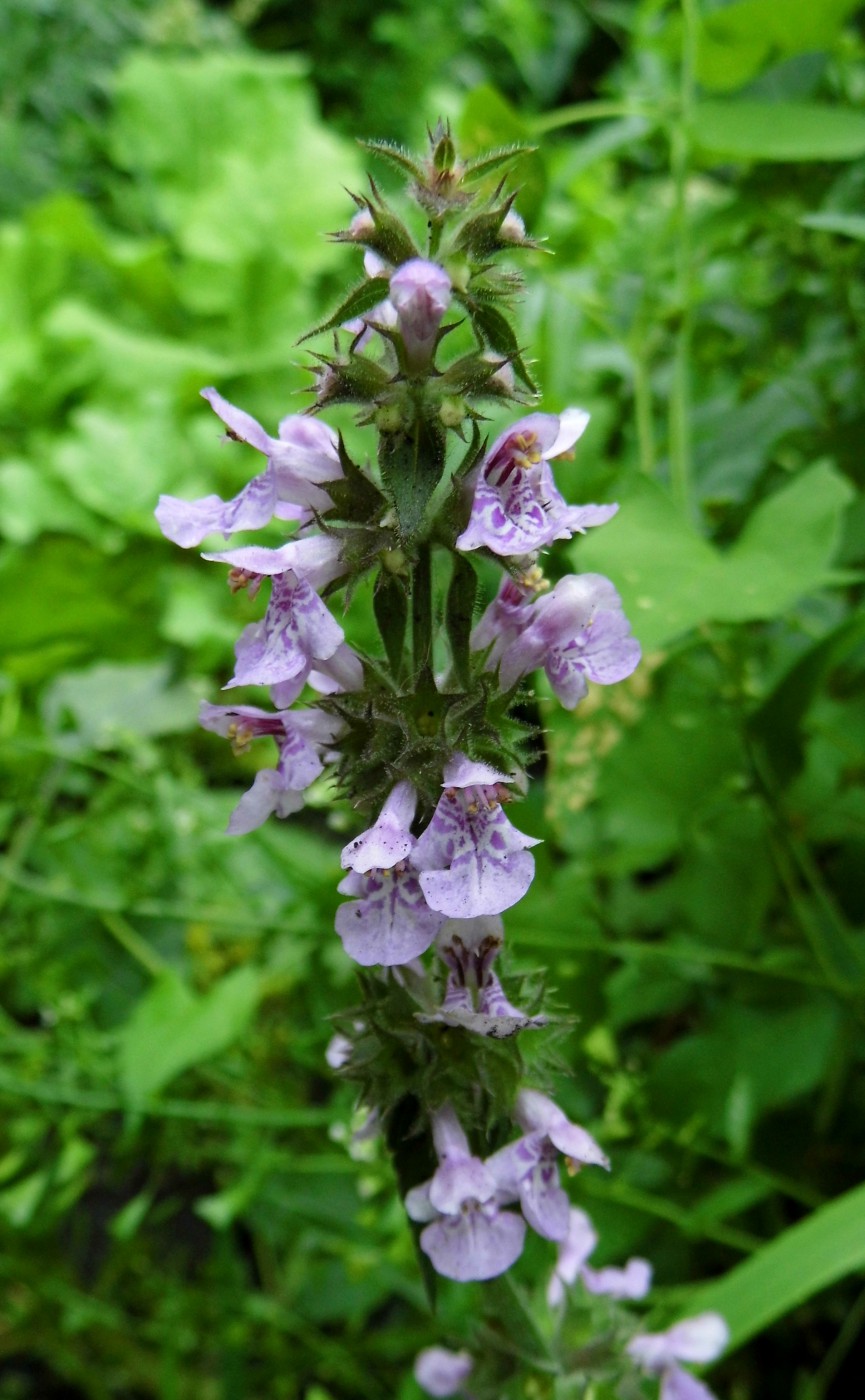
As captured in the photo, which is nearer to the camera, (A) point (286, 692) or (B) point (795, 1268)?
(A) point (286, 692)

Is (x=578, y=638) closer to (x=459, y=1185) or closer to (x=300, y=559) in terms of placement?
(x=300, y=559)

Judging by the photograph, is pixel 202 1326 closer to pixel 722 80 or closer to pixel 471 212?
pixel 471 212

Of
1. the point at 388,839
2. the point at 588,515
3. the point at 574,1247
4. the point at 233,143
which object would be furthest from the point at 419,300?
the point at 233,143

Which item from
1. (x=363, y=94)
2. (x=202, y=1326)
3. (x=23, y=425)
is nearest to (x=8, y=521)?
(x=23, y=425)

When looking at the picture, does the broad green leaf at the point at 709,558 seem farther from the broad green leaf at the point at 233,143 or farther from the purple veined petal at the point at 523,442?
the broad green leaf at the point at 233,143

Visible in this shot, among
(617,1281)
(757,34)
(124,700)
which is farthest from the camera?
(124,700)

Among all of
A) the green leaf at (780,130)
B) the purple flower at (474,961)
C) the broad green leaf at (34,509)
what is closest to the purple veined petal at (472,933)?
the purple flower at (474,961)
